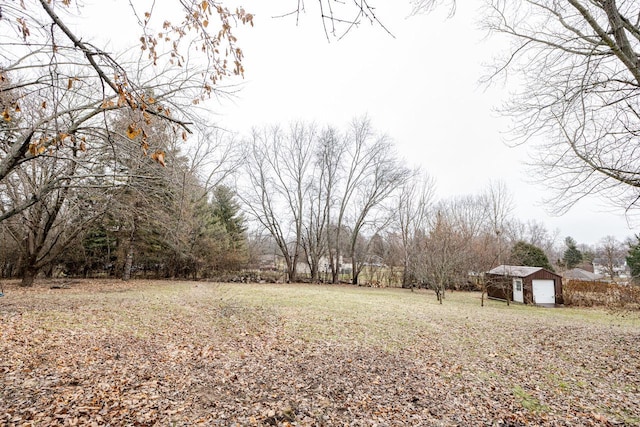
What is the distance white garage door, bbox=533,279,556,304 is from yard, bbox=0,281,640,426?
10.8 m

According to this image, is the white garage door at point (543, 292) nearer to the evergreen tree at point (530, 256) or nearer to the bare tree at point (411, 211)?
the evergreen tree at point (530, 256)

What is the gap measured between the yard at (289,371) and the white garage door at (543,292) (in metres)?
10.8

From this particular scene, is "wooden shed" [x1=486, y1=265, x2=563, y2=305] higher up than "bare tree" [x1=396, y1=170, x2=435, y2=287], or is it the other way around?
"bare tree" [x1=396, y1=170, x2=435, y2=287]

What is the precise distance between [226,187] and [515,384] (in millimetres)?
20908

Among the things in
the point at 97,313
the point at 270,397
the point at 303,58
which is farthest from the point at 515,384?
the point at 97,313

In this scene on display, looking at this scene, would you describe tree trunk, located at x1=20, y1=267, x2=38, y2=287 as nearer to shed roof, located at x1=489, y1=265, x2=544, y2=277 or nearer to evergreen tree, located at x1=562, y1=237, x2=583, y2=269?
shed roof, located at x1=489, y1=265, x2=544, y2=277

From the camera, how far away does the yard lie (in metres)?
3.43

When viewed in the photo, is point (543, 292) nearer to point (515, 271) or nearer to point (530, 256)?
point (515, 271)

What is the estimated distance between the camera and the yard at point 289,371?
3426mm

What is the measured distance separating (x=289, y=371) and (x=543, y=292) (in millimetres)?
18652

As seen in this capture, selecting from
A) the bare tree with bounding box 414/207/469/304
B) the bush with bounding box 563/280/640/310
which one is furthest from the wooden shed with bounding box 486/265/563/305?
the bare tree with bounding box 414/207/469/304

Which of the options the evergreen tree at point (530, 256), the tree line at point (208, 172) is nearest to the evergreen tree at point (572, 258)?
the tree line at point (208, 172)

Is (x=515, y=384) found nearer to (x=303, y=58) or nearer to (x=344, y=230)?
(x=303, y=58)

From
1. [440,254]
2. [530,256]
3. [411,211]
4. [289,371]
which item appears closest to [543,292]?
[530,256]
